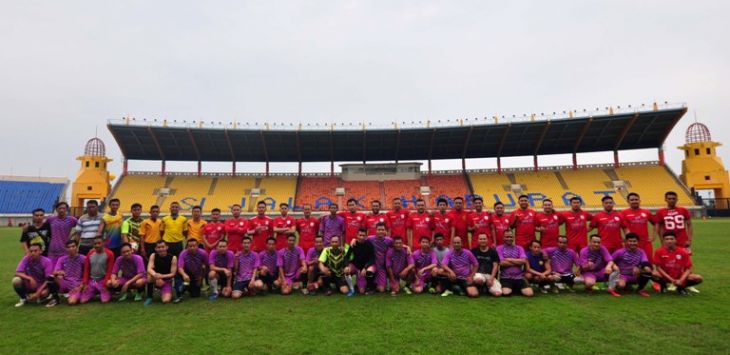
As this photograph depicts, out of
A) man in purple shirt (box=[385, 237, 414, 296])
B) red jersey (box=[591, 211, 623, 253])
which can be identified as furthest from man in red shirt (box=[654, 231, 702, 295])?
man in purple shirt (box=[385, 237, 414, 296])

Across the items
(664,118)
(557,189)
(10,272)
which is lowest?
(10,272)

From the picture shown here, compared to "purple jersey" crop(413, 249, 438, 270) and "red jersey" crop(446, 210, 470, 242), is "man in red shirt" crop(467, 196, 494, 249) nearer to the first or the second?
"red jersey" crop(446, 210, 470, 242)

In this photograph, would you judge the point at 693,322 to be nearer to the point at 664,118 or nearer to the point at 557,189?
Result: the point at 557,189

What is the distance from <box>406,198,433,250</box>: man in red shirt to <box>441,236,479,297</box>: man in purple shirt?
3.49ft

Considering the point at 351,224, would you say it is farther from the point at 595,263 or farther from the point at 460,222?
the point at 595,263

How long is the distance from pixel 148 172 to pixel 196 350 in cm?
3925

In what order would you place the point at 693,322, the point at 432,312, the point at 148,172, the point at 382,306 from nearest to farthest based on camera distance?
the point at 693,322, the point at 432,312, the point at 382,306, the point at 148,172

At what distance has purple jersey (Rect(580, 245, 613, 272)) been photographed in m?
7.06

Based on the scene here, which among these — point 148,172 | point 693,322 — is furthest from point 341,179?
point 693,322

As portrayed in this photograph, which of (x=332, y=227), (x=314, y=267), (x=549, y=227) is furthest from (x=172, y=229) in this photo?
(x=549, y=227)

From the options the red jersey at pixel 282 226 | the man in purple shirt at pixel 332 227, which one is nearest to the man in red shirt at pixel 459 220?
the man in purple shirt at pixel 332 227

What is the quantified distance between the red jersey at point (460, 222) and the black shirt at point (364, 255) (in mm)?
2045

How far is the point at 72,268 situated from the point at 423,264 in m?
6.55

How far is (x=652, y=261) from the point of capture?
7.27 metres
